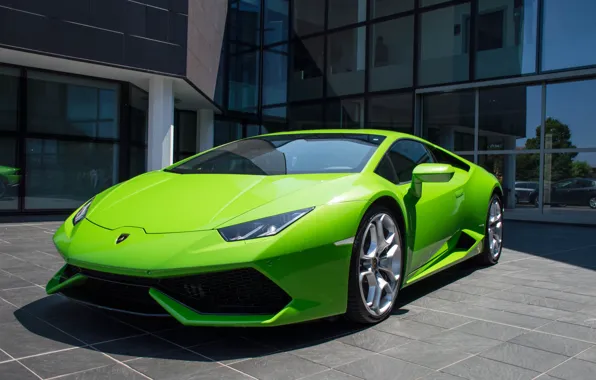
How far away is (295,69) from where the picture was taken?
16969 millimetres

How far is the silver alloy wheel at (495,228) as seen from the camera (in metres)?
5.19

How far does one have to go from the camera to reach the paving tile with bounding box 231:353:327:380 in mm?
2361

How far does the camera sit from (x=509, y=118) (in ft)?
42.4

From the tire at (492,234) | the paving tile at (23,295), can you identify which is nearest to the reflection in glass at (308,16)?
the tire at (492,234)

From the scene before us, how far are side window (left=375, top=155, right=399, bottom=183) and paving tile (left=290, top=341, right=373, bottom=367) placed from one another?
3.92 feet

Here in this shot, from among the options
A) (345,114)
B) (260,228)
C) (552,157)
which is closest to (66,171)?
(345,114)

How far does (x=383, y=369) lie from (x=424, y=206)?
1.58m

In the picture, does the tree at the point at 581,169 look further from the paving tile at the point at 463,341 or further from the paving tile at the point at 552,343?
the paving tile at the point at 463,341

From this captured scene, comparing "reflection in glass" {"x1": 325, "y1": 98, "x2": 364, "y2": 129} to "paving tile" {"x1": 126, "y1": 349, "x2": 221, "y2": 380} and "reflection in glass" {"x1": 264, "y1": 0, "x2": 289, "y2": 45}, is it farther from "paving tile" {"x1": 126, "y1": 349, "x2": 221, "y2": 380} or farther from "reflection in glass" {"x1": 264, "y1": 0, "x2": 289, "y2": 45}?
"paving tile" {"x1": 126, "y1": 349, "x2": 221, "y2": 380}

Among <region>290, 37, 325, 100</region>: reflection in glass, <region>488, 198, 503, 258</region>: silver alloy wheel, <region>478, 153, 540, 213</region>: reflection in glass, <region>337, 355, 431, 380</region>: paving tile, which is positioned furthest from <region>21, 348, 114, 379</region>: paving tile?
<region>290, 37, 325, 100</region>: reflection in glass

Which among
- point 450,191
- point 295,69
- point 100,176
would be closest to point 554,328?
point 450,191

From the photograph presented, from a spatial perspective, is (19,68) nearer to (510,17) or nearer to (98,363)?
(98,363)

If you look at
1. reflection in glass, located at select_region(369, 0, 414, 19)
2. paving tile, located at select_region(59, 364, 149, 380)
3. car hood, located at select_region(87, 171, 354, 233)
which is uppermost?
reflection in glass, located at select_region(369, 0, 414, 19)

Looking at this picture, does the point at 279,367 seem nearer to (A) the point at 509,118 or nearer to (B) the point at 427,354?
(B) the point at 427,354
